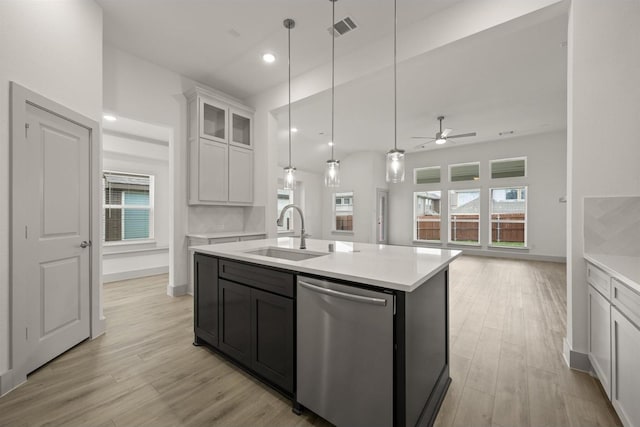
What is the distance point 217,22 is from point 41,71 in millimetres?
1625

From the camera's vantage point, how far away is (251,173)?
4473mm

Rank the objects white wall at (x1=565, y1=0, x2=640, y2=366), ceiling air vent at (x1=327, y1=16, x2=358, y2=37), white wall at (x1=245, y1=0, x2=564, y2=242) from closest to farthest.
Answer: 1. white wall at (x1=565, y1=0, x2=640, y2=366)
2. white wall at (x1=245, y1=0, x2=564, y2=242)
3. ceiling air vent at (x1=327, y1=16, x2=358, y2=37)

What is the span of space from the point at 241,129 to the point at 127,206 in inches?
107

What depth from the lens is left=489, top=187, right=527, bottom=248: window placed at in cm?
709

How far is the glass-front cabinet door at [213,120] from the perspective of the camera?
152 inches

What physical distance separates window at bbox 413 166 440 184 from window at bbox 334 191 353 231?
2190 mm

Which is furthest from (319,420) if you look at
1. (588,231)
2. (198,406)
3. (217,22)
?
(217,22)

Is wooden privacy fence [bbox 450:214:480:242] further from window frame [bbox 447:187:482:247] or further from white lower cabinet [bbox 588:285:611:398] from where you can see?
white lower cabinet [bbox 588:285:611:398]

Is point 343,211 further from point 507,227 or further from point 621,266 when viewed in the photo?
point 621,266

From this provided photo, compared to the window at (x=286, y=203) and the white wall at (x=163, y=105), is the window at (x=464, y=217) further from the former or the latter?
the white wall at (x=163, y=105)

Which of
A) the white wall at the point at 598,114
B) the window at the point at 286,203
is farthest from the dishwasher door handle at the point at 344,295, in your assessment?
the window at the point at 286,203

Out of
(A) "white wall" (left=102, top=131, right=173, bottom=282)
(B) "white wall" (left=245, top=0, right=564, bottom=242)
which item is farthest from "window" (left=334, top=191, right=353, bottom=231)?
(A) "white wall" (left=102, top=131, right=173, bottom=282)

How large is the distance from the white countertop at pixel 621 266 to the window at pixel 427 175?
Result: 6.74 meters

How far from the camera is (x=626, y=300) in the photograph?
1.38m
